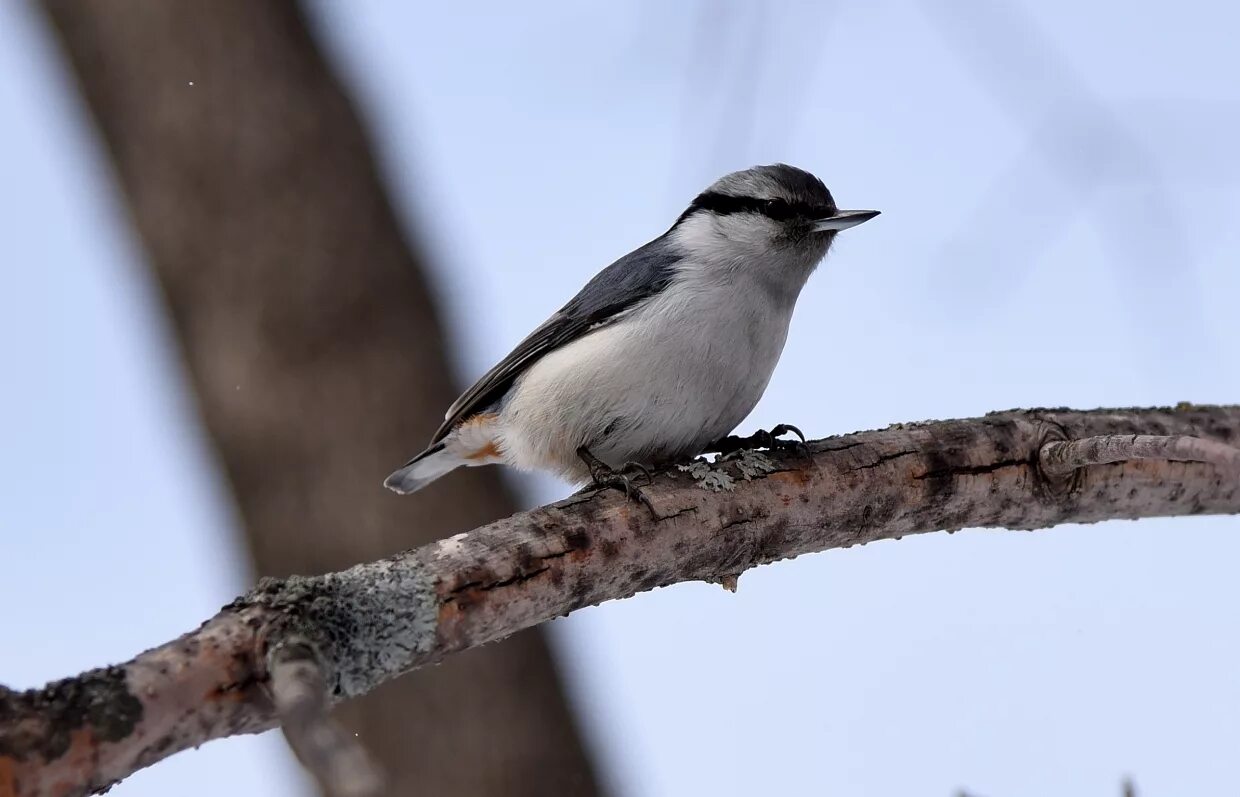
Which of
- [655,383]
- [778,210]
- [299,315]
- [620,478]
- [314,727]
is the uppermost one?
[299,315]

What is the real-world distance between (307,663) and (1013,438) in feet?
6.06

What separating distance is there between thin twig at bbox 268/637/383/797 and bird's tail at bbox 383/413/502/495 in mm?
1624

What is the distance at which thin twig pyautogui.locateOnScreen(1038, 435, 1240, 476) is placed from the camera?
7.63 feet

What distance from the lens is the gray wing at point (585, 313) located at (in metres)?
3.20

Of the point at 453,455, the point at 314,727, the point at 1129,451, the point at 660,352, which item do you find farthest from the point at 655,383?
the point at 314,727

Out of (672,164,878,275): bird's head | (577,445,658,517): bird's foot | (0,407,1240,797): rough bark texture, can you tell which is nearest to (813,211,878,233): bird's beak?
(672,164,878,275): bird's head

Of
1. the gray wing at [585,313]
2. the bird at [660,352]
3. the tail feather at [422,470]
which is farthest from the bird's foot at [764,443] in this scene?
the tail feather at [422,470]

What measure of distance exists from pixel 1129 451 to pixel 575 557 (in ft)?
4.03

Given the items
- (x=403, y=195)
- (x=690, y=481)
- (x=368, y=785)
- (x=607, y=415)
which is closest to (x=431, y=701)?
(x=607, y=415)

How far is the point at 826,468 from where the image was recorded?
271 cm

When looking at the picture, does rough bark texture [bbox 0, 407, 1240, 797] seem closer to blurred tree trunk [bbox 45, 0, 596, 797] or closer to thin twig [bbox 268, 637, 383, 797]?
thin twig [bbox 268, 637, 383, 797]

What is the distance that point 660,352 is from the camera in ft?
9.67

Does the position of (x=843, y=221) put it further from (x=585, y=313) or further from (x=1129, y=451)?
(x=1129, y=451)

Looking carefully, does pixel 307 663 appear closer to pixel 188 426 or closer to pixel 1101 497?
pixel 1101 497
